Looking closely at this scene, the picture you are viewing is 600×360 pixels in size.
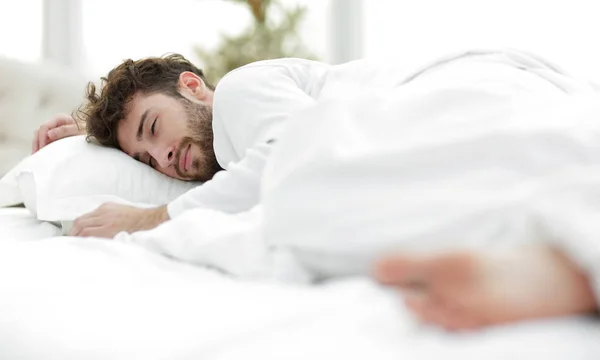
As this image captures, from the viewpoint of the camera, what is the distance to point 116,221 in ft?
4.11

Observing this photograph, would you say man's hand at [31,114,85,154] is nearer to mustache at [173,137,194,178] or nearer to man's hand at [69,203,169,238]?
mustache at [173,137,194,178]

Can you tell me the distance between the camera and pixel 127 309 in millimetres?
685

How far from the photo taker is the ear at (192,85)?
1.75 meters

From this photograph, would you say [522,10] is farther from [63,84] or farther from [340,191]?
[340,191]

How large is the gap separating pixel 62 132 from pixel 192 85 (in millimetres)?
407

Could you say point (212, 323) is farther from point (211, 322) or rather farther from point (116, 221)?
point (116, 221)

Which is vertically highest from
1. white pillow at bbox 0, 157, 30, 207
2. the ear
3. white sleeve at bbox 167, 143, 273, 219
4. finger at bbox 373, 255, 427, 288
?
finger at bbox 373, 255, 427, 288

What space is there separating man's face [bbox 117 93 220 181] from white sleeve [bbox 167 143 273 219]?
0.38m

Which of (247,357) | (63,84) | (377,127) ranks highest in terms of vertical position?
(377,127)

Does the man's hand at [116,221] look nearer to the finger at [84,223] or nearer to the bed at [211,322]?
the finger at [84,223]

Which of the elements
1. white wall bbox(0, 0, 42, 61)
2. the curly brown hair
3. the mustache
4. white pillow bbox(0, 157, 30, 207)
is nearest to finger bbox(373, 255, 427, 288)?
the mustache

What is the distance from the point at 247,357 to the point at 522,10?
254 centimetres

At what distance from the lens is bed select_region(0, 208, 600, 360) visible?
0.51 metres

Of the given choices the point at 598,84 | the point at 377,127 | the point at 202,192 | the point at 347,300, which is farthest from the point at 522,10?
the point at 347,300
